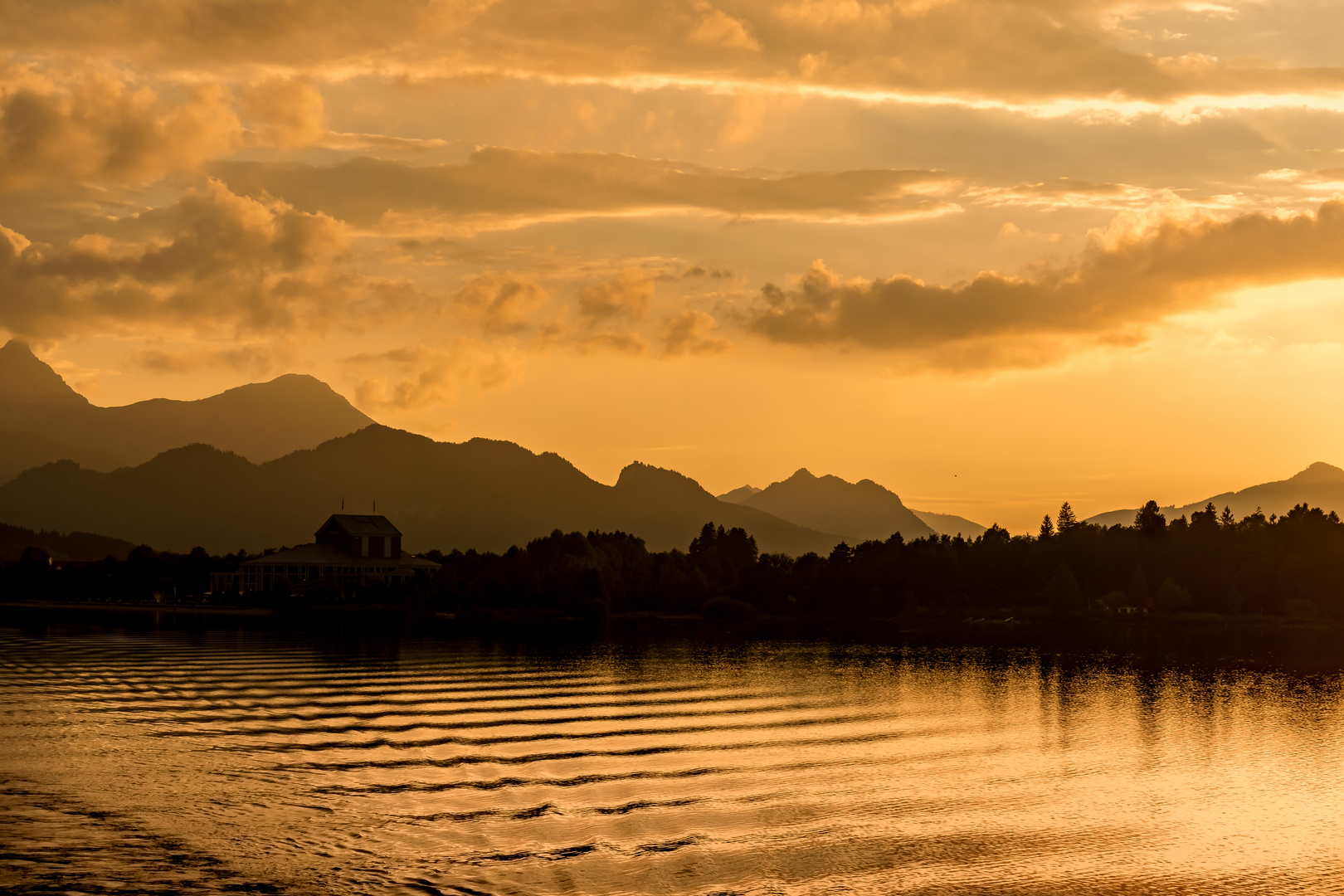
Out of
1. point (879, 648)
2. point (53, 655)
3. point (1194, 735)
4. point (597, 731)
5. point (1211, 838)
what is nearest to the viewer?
point (1211, 838)

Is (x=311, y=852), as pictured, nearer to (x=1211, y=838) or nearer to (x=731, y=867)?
(x=731, y=867)

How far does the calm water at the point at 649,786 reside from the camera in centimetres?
3116

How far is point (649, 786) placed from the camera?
1645 inches

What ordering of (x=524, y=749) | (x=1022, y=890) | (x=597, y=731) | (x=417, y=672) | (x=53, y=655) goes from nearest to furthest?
(x=1022, y=890) → (x=524, y=749) → (x=597, y=731) → (x=417, y=672) → (x=53, y=655)

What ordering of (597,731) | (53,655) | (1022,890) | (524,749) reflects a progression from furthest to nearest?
1. (53,655)
2. (597,731)
3. (524,749)
4. (1022,890)

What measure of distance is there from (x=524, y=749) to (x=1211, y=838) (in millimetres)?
26959

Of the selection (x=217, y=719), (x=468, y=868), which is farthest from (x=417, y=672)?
(x=468, y=868)

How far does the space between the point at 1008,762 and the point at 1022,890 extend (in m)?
20.3

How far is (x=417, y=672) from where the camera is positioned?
8256 centimetres

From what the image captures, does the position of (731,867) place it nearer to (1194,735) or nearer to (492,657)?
(1194,735)

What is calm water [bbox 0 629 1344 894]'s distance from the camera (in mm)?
31156

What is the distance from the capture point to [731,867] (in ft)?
103

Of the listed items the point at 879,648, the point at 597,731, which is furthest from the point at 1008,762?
the point at 879,648

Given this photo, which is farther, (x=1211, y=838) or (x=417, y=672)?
(x=417, y=672)
